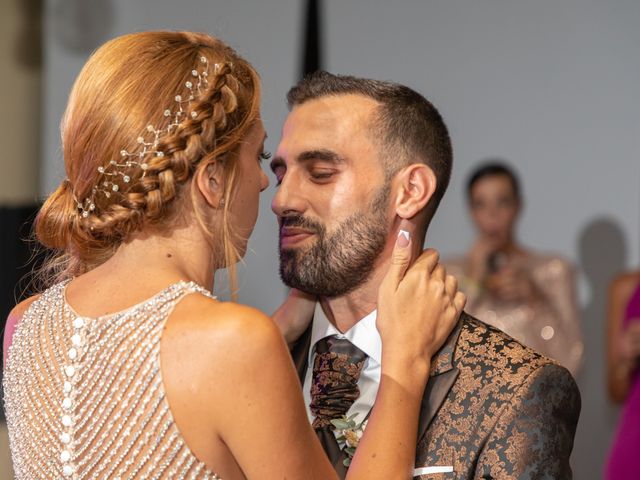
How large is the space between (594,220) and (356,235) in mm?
3756

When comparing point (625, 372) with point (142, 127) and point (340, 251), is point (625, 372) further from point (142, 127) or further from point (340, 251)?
point (142, 127)

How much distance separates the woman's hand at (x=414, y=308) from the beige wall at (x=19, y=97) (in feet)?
10.6

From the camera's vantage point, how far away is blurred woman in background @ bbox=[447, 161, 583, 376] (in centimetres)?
496

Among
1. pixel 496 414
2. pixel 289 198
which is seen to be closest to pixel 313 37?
pixel 289 198

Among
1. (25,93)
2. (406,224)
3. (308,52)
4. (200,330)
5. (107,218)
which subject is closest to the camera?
(200,330)

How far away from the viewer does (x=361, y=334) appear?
2152mm

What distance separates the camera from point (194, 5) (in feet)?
17.1

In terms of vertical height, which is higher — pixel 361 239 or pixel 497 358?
pixel 361 239

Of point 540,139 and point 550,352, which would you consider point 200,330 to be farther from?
point 540,139

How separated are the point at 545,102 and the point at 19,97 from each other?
2.83 meters

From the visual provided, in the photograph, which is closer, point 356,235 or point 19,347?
point 19,347

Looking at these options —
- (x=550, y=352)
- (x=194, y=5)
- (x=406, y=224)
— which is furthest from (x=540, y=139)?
(x=406, y=224)

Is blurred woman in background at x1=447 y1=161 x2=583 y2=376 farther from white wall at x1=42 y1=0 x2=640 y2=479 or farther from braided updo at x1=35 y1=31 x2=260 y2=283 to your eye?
braided updo at x1=35 y1=31 x2=260 y2=283

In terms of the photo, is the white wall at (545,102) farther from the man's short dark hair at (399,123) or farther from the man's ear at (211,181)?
the man's ear at (211,181)
